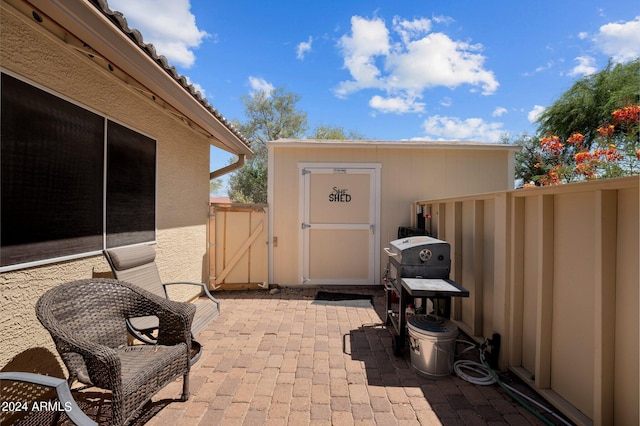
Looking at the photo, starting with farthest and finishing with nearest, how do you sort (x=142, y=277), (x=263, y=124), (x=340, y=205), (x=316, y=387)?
(x=263, y=124)
(x=340, y=205)
(x=142, y=277)
(x=316, y=387)

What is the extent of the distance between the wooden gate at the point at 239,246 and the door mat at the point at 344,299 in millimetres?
1152

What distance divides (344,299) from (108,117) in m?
4.00

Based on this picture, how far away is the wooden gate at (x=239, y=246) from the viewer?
16.6ft

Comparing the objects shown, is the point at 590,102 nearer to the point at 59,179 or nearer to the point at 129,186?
the point at 129,186

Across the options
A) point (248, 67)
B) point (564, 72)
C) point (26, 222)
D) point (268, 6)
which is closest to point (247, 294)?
point (26, 222)

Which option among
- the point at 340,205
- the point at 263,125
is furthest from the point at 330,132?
the point at 340,205

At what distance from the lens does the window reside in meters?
1.68

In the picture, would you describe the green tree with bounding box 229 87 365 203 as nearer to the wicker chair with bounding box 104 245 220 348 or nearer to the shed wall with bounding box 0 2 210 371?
the shed wall with bounding box 0 2 210 371

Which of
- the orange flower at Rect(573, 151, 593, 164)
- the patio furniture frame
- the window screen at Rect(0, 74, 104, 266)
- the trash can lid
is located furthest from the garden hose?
the orange flower at Rect(573, 151, 593, 164)

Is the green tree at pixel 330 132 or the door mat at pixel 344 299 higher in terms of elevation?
the green tree at pixel 330 132

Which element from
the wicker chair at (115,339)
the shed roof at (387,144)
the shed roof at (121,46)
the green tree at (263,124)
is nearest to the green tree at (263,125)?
the green tree at (263,124)

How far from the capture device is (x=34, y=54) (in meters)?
1.81

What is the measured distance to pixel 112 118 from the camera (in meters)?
2.55

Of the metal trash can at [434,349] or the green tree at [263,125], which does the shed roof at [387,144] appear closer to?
the metal trash can at [434,349]
